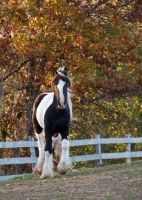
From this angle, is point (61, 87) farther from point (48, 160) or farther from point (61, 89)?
point (48, 160)

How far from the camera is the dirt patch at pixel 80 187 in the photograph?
376 inches

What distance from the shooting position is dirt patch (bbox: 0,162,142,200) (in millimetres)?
9539

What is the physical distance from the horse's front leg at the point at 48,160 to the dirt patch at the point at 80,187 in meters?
0.15

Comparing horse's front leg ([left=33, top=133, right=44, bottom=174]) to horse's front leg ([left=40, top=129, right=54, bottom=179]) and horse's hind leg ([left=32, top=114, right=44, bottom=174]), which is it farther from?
horse's front leg ([left=40, top=129, right=54, bottom=179])

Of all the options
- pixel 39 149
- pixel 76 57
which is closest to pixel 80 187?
pixel 39 149

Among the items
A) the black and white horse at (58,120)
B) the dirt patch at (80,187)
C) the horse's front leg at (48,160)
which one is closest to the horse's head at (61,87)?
the black and white horse at (58,120)

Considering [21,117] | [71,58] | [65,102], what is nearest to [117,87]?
[71,58]

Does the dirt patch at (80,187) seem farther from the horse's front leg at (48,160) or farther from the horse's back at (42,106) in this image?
the horse's back at (42,106)

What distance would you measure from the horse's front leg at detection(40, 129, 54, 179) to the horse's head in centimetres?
69

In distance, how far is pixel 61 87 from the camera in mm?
12047

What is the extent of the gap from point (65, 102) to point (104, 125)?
9844 millimetres

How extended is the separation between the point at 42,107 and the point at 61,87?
4.47 feet

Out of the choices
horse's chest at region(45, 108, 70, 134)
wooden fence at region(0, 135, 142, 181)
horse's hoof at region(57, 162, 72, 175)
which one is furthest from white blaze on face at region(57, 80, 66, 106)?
wooden fence at region(0, 135, 142, 181)

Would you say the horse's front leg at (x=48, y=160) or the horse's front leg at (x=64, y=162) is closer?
the horse's front leg at (x=48, y=160)
